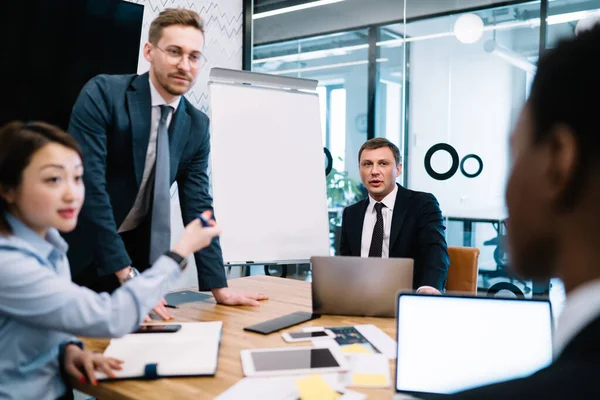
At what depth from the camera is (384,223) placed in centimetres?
250

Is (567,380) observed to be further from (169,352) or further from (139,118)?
(139,118)

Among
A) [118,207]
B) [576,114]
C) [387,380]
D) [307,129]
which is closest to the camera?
[576,114]

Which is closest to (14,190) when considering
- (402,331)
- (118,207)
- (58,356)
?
(58,356)

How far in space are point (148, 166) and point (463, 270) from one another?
5.05 ft

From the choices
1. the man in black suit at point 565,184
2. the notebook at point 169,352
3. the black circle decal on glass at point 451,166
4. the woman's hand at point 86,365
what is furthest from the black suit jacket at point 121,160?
the black circle decal on glass at point 451,166

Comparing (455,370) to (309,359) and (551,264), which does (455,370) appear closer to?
(309,359)

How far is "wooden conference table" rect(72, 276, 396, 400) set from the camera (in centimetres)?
107

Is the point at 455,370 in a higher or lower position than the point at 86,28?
lower

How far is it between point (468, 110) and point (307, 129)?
1.42m

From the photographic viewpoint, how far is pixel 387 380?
1.13 m

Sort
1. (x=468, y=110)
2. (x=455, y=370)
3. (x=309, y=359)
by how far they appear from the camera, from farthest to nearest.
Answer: (x=468, y=110)
(x=309, y=359)
(x=455, y=370)

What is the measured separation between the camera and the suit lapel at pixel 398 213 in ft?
7.90

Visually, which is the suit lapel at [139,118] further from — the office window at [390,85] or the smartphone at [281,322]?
the office window at [390,85]

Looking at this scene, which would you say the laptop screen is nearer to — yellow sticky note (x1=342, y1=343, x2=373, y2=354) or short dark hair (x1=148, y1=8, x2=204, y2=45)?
yellow sticky note (x1=342, y1=343, x2=373, y2=354)
